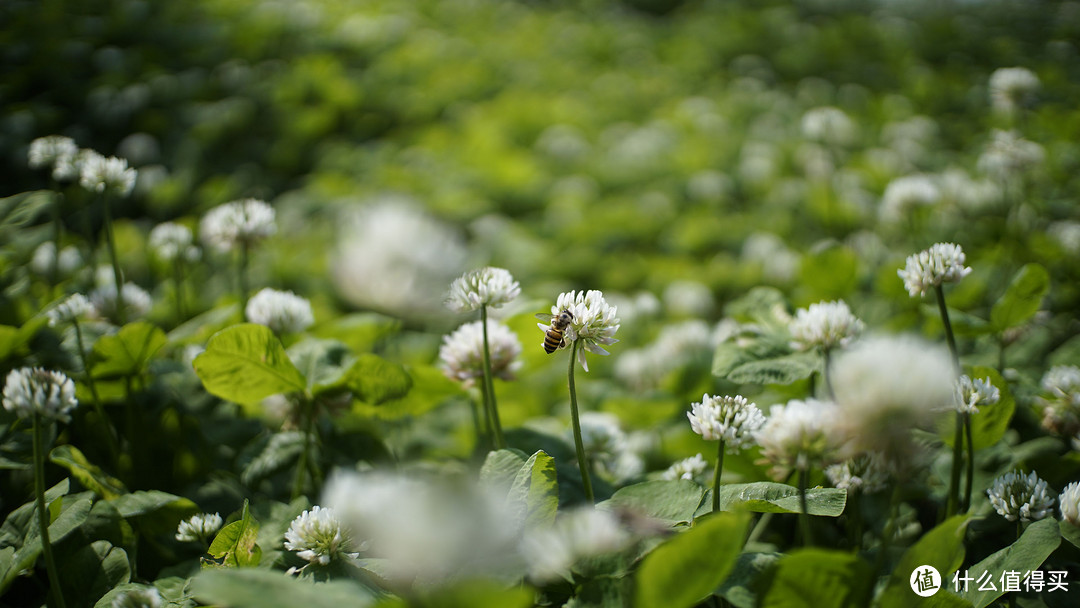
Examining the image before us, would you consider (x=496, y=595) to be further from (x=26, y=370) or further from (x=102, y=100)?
(x=102, y=100)

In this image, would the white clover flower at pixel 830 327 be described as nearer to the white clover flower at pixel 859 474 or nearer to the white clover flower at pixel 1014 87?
the white clover flower at pixel 859 474

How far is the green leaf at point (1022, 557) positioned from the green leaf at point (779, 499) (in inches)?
6.5

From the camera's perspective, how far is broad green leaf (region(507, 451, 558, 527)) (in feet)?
2.30

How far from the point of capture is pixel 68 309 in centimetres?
103

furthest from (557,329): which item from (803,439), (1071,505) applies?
(1071,505)

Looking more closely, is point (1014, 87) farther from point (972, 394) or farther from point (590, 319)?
point (590, 319)

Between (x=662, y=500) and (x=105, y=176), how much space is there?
1065 mm

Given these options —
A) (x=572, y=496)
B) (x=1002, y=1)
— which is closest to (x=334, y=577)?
(x=572, y=496)

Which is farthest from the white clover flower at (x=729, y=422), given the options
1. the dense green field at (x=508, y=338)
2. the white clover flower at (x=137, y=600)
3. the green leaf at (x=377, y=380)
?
the white clover flower at (x=137, y=600)

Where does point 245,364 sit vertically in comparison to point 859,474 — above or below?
above

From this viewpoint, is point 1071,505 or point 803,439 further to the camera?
point 1071,505

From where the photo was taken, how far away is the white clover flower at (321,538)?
76cm

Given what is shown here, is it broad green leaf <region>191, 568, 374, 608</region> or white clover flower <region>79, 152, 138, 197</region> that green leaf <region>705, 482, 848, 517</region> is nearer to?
broad green leaf <region>191, 568, 374, 608</region>

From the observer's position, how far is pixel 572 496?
917mm
